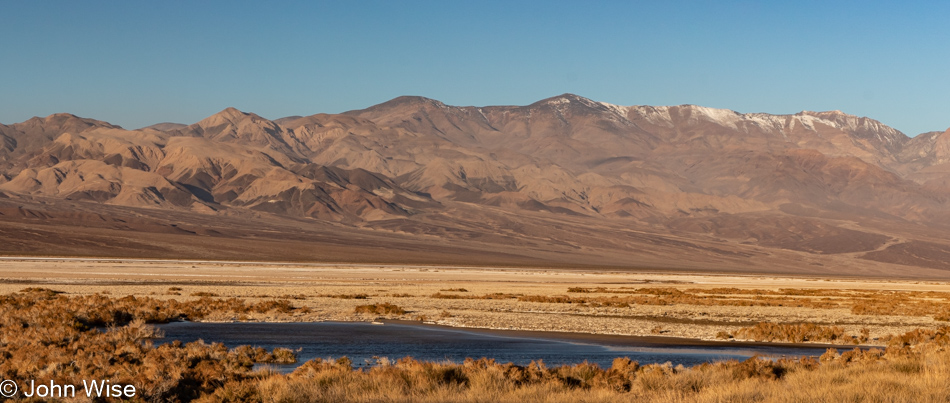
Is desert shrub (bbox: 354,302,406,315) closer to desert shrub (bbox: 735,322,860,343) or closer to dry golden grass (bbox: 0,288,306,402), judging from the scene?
dry golden grass (bbox: 0,288,306,402)

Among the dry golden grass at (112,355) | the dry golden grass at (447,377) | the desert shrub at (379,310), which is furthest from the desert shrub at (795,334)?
the dry golden grass at (112,355)

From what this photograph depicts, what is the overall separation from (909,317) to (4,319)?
3918 centimetres

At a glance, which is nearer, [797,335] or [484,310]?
[797,335]

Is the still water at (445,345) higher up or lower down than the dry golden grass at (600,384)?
lower down

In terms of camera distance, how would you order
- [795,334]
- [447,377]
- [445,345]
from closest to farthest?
1. [447,377]
2. [445,345]
3. [795,334]

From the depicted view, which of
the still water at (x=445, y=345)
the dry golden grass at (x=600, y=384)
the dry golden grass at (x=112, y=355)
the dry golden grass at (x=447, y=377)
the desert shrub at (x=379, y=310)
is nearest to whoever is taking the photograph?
the dry golden grass at (x=600, y=384)

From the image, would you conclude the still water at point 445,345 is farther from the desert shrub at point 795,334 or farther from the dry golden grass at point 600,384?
the dry golden grass at point 600,384

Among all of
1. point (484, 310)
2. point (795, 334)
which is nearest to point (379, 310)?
point (484, 310)

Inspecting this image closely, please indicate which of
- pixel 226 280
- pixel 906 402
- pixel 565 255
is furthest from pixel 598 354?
pixel 565 255

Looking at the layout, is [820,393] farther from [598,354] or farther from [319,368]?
[598,354]

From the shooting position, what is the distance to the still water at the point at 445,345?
76.9ft

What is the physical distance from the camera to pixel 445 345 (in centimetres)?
2612

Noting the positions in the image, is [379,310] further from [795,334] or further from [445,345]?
[795,334]

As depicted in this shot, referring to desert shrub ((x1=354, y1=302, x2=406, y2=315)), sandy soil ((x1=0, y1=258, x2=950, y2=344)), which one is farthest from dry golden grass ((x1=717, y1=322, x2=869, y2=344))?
desert shrub ((x1=354, y1=302, x2=406, y2=315))
